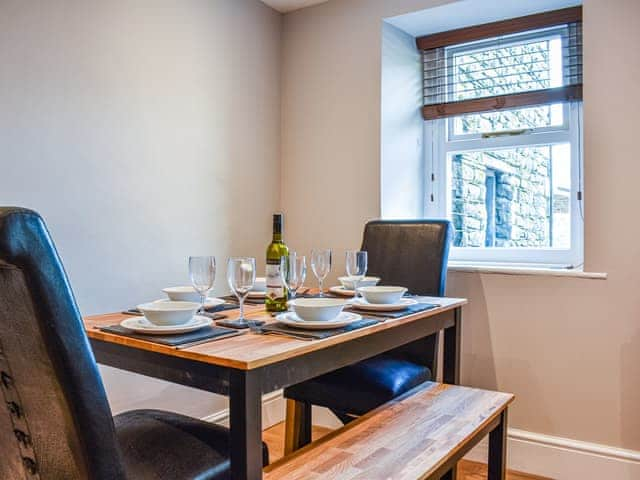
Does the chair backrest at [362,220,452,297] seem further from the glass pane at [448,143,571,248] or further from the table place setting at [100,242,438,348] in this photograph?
the glass pane at [448,143,571,248]

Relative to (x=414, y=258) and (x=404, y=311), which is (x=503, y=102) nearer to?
(x=414, y=258)

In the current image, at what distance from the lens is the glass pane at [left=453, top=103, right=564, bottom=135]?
2.63m

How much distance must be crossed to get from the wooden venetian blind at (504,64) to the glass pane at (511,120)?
0.26ft

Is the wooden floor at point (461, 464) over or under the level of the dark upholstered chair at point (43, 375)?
under

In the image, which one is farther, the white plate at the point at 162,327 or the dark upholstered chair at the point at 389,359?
the dark upholstered chair at the point at 389,359

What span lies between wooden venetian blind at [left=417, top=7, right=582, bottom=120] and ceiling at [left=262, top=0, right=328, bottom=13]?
644 mm

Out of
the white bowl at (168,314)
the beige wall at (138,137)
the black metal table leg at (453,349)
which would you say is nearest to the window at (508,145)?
the black metal table leg at (453,349)

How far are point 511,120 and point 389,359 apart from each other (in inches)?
55.6

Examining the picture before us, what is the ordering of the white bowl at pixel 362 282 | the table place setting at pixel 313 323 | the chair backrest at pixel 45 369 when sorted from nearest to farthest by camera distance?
the chair backrest at pixel 45 369 → the table place setting at pixel 313 323 → the white bowl at pixel 362 282

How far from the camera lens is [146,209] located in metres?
2.31

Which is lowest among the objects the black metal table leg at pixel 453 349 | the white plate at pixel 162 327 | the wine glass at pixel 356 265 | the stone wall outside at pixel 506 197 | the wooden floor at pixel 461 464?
the wooden floor at pixel 461 464

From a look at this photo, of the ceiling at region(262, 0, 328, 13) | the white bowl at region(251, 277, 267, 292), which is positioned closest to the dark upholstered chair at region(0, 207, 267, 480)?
the white bowl at region(251, 277, 267, 292)

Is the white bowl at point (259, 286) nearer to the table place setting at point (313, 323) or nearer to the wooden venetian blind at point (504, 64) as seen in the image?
the table place setting at point (313, 323)

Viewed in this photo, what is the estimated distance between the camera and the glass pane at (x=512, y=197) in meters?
2.60
